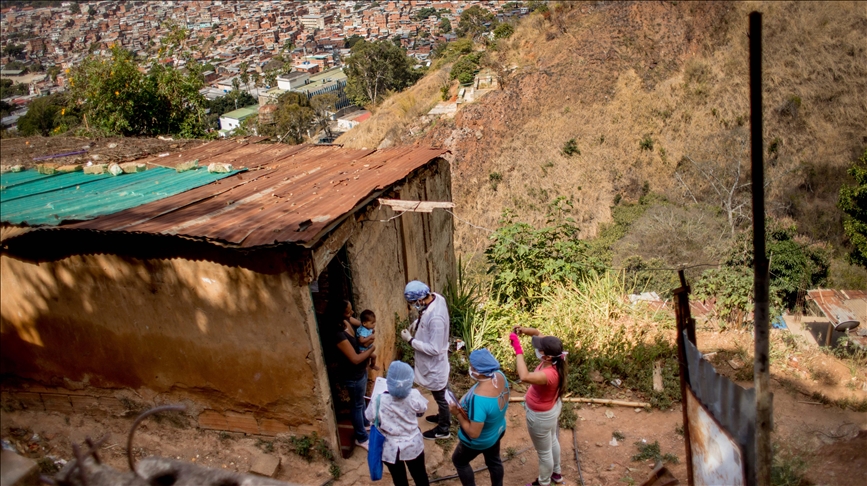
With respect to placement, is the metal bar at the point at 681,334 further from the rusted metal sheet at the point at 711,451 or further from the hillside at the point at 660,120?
the hillside at the point at 660,120

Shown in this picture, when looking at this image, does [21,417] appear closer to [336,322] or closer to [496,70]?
[336,322]

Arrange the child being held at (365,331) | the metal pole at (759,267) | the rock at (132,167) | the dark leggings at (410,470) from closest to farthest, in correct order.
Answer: the metal pole at (759,267), the dark leggings at (410,470), the child being held at (365,331), the rock at (132,167)

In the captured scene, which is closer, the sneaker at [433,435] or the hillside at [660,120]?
the sneaker at [433,435]

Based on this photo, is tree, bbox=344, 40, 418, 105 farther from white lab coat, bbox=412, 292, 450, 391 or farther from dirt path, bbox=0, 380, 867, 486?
white lab coat, bbox=412, 292, 450, 391

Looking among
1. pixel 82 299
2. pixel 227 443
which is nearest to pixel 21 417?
pixel 82 299

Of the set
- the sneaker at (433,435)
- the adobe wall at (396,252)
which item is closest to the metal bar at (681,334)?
the sneaker at (433,435)

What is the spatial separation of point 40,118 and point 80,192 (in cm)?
495

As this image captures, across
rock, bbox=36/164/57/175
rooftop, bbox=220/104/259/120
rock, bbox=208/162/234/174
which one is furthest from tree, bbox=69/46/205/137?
rooftop, bbox=220/104/259/120

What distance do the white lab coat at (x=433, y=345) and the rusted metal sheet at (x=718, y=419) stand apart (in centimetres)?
186

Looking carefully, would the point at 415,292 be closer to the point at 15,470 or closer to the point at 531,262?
the point at 15,470

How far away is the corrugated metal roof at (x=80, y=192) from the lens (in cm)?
409

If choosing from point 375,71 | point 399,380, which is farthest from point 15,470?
point 375,71

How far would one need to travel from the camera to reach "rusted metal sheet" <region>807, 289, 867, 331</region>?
29.6ft

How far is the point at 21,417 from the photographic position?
15.1 feet
